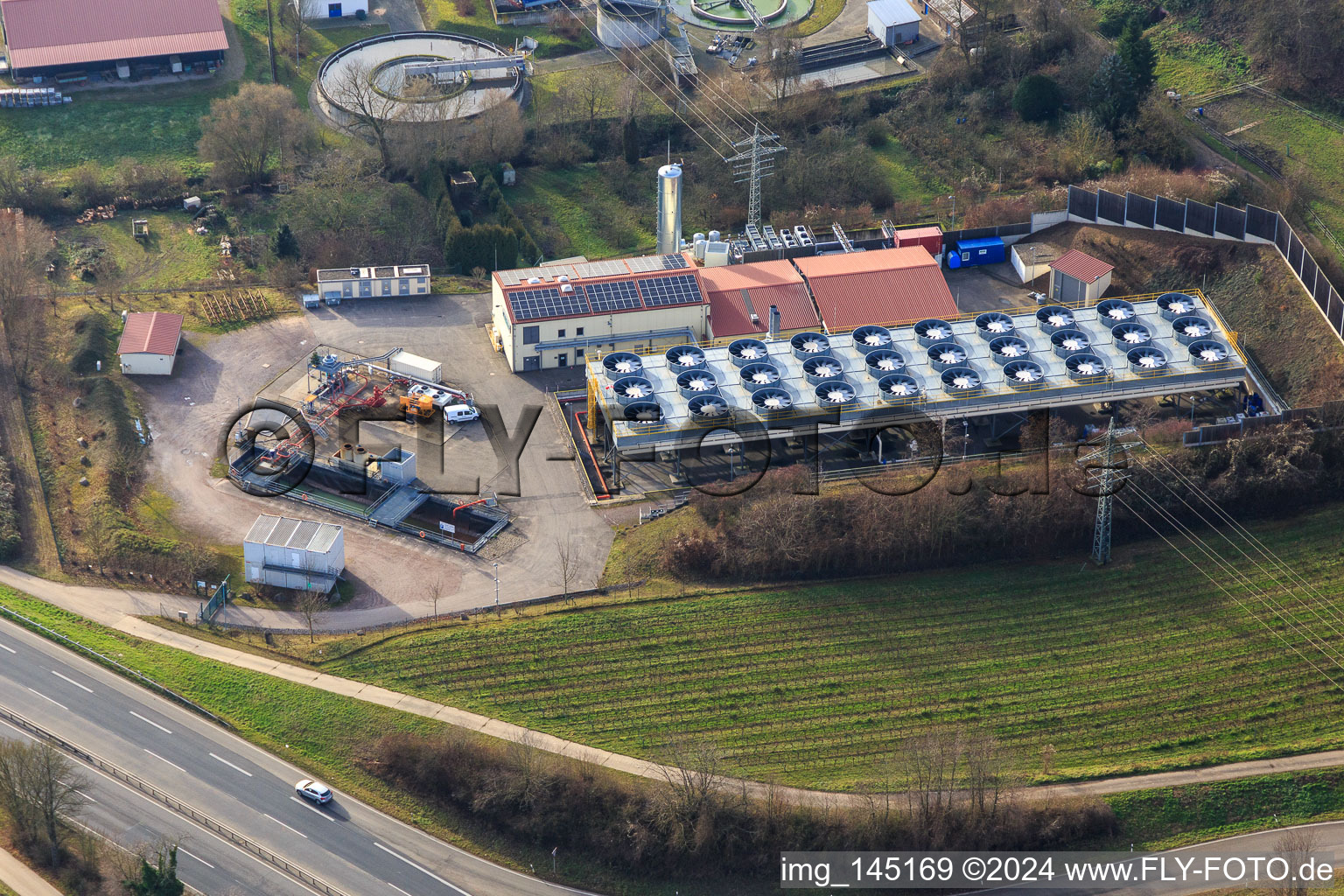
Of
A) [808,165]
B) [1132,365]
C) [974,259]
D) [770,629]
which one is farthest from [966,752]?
[808,165]

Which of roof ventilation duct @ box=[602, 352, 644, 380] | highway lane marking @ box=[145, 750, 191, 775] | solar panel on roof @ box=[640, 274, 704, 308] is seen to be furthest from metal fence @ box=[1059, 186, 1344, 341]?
highway lane marking @ box=[145, 750, 191, 775]

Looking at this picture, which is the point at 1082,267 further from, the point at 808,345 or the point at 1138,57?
the point at 1138,57

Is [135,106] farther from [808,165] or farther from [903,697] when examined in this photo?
[903,697]

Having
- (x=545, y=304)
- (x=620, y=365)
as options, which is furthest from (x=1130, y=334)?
(x=545, y=304)

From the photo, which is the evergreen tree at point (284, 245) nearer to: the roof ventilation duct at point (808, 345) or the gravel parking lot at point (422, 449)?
the gravel parking lot at point (422, 449)

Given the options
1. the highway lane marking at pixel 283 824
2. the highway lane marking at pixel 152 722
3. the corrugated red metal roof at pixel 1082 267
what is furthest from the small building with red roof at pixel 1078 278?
the highway lane marking at pixel 152 722

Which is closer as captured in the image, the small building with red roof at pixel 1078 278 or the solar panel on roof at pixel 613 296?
the solar panel on roof at pixel 613 296
